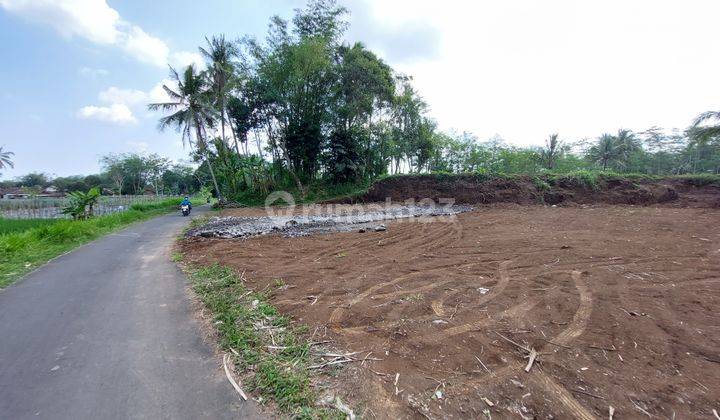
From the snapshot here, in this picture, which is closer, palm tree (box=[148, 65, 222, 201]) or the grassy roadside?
the grassy roadside

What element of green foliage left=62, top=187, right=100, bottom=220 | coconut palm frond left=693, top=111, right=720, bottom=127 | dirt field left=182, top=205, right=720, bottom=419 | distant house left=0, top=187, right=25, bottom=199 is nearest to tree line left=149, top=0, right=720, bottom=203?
coconut palm frond left=693, top=111, right=720, bottom=127

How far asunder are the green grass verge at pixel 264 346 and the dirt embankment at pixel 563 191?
14.1 m

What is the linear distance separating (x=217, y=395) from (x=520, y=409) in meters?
2.09

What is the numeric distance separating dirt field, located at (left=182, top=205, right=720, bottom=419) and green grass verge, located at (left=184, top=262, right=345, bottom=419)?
20 cm

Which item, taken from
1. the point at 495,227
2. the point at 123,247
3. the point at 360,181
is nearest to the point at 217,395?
the point at 123,247

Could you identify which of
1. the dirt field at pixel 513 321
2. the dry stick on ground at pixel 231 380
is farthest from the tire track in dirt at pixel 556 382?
the dry stick on ground at pixel 231 380

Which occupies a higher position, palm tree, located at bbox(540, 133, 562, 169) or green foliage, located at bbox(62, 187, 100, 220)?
palm tree, located at bbox(540, 133, 562, 169)

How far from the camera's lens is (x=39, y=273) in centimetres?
498

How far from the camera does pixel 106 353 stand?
2.67 metres

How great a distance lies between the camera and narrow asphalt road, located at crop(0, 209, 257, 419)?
2029 mm

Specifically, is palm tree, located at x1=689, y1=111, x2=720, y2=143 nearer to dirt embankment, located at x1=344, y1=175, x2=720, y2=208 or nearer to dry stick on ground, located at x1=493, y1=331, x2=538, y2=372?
dirt embankment, located at x1=344, y1=175, x2=720, y2=208

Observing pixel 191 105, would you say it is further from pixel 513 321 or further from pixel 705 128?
pixel 705 128

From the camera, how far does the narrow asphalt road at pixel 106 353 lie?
203cm

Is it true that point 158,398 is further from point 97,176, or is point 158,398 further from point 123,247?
point 97,176
